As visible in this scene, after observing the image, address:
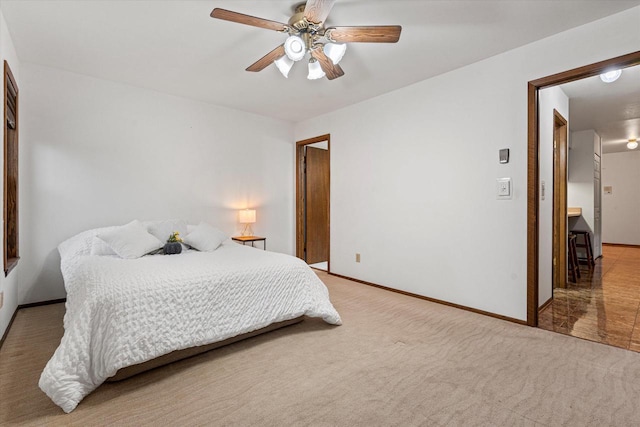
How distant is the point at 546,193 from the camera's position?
3164mm

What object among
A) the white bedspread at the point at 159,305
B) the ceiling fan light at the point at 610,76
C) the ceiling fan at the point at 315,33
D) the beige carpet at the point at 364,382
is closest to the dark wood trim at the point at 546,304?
the beige carpet at the point at 364,382

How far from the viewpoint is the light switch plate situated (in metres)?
2.88

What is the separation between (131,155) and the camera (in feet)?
12.5

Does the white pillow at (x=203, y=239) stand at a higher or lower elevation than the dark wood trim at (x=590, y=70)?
lower

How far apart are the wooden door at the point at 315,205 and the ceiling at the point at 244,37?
182cm

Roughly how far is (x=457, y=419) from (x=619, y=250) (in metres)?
8.18

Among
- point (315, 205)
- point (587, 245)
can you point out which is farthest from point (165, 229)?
point (587, 245)

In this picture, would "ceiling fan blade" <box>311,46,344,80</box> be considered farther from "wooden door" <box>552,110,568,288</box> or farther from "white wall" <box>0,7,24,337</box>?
"wooden door" <box>552,110,568,288</box>

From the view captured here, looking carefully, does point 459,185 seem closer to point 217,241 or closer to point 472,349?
point 472,349

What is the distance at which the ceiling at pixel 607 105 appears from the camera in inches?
140

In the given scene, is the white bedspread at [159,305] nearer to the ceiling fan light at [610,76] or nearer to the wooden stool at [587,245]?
the ceiling fan light at [610,76]

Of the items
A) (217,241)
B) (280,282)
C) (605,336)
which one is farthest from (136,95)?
(605,336)

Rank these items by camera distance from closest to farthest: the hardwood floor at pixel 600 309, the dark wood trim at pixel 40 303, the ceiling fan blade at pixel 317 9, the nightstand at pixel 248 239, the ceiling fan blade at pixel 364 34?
the ceiling fan blade at pixel 317 9, the ceiling fan blade at pixel 364 34, the hardwood floor at pixel 600 309, the dark wood trim at pixel 40 303, the nightstand at pixel 248 239

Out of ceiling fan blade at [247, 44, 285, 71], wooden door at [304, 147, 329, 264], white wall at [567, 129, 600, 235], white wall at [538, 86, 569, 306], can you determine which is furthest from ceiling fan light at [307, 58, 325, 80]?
white wall at [567, 129, 600, 235]
